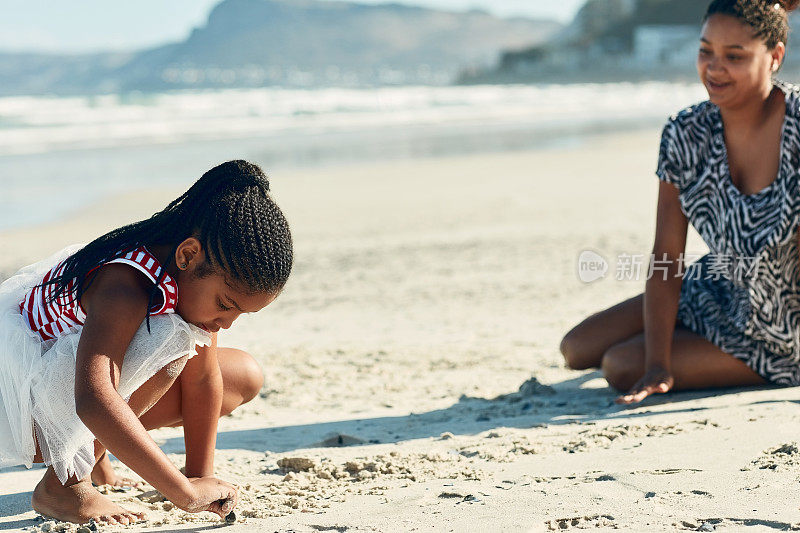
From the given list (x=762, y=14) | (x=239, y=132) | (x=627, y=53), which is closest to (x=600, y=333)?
(x=762, y=14)

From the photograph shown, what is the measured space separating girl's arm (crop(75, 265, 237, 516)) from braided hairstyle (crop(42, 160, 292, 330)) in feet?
0.15

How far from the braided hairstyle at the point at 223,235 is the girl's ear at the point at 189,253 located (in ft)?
0.06

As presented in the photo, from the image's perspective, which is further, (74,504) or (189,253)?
(74,504)

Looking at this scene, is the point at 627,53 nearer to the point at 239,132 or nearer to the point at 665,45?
the point at 665,45

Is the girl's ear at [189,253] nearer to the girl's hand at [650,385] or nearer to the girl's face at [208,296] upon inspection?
the girl's face at [208,296]

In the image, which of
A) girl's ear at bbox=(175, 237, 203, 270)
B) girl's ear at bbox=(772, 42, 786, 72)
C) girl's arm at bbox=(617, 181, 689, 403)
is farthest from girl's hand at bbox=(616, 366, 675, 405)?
girl's ear at bbox=(175, 237, 203, 270)

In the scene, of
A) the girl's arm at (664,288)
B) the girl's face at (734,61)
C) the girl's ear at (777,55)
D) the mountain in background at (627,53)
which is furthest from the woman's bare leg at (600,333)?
the mountain in background at (627,53)

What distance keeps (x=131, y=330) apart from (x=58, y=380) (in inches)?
9.0

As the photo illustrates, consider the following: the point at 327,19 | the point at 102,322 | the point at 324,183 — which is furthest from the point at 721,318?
the point at 327,19

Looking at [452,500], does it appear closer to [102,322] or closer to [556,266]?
[102,322]

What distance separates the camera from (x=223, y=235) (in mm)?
2018

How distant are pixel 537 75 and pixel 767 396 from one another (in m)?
59.4

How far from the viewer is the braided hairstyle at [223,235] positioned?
201 cm

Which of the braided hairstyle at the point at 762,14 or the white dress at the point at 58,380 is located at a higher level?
the braided hairstyle at the point at 762,14
